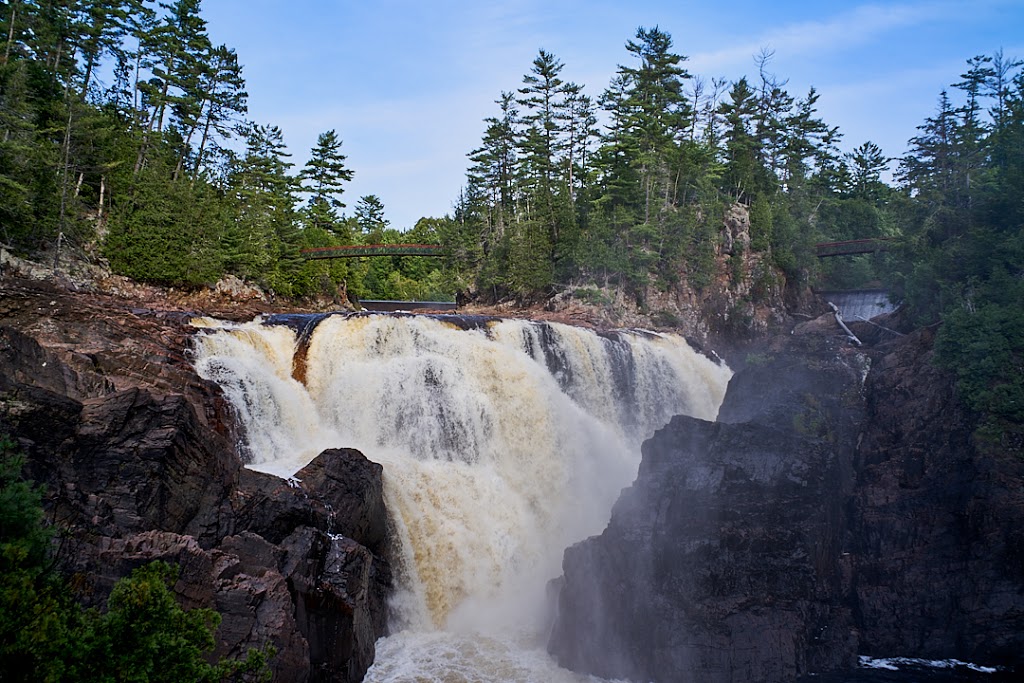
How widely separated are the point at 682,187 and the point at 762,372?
93.3ft

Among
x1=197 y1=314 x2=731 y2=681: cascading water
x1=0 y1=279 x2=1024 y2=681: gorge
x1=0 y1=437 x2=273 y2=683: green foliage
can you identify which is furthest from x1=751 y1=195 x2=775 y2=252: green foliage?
x1=0 y1=437 x2=273 y2=683: green foliage

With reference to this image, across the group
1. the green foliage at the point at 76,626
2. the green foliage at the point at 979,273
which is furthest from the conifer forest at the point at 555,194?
the green foliage at the point at 76,626

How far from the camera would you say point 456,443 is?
20219 mm

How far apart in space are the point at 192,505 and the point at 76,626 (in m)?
5.44

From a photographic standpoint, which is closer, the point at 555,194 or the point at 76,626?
the point at 76,626

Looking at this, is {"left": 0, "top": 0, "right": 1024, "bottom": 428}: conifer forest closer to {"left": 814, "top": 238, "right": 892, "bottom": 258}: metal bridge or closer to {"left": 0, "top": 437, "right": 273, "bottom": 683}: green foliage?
{"left": 814, "top": 238, "right": 892, "bottom": 258}: metal bridge

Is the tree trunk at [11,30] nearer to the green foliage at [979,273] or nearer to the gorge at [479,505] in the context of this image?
the gorge at [479,505]

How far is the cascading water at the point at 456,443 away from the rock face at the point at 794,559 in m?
2.19

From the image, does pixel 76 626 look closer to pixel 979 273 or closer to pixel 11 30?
pixel 979 273

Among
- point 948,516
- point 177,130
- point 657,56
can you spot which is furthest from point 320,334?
point 657,56

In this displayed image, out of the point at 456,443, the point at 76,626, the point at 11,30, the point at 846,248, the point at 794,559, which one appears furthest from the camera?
A: the point at 846,248

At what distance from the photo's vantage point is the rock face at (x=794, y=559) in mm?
14844

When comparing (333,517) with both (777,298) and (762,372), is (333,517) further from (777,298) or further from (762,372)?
(777,298)

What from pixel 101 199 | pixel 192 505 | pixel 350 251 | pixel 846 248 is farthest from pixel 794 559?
pixel 846 248
